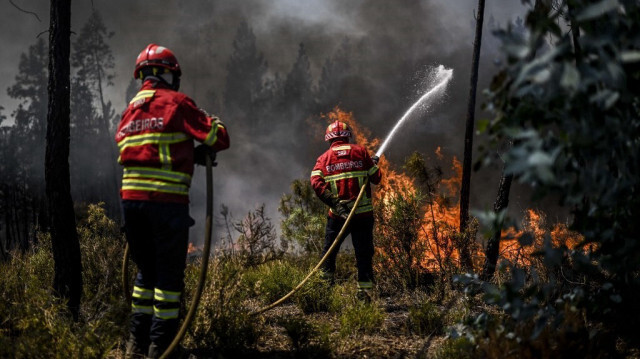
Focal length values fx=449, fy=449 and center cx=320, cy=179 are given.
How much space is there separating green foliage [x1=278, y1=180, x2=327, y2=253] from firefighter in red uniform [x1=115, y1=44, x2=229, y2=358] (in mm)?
5469

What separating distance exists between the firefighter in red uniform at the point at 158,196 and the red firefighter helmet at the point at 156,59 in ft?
0.74

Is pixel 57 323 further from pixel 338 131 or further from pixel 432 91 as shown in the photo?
pixel 432 91

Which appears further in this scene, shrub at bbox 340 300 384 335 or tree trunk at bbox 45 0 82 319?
tree trunk at bbox 45 0 82 319

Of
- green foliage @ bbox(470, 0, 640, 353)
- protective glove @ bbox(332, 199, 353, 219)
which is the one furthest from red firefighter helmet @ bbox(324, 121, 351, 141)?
green foliage @ bbox(470, 0, 640, 353)

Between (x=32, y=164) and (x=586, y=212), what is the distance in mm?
48902

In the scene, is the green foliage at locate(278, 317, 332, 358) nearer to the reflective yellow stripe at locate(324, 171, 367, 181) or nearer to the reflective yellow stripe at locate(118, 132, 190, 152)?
the reflective yellow stripe at locate(118, 132, 190, 152)

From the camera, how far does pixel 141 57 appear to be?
357 centimetres

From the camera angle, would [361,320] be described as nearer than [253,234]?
Yes

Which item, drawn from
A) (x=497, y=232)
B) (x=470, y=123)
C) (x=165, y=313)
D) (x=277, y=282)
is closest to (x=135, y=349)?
(x=165, y=313)

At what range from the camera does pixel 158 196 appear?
3248 mm

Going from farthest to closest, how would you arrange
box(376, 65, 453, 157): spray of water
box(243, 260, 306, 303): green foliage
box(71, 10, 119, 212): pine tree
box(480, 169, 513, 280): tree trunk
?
box(71, 10, 119, 212): pine tree < box(376, 65, 453, 157): spray of water < box(480, 169, 513, 280): tree trunk < box(243, 260, 306, 303): green foliage

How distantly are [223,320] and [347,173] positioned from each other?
2938mm

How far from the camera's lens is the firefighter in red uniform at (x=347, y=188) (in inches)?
230

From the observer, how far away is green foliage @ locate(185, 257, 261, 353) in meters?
3.56
